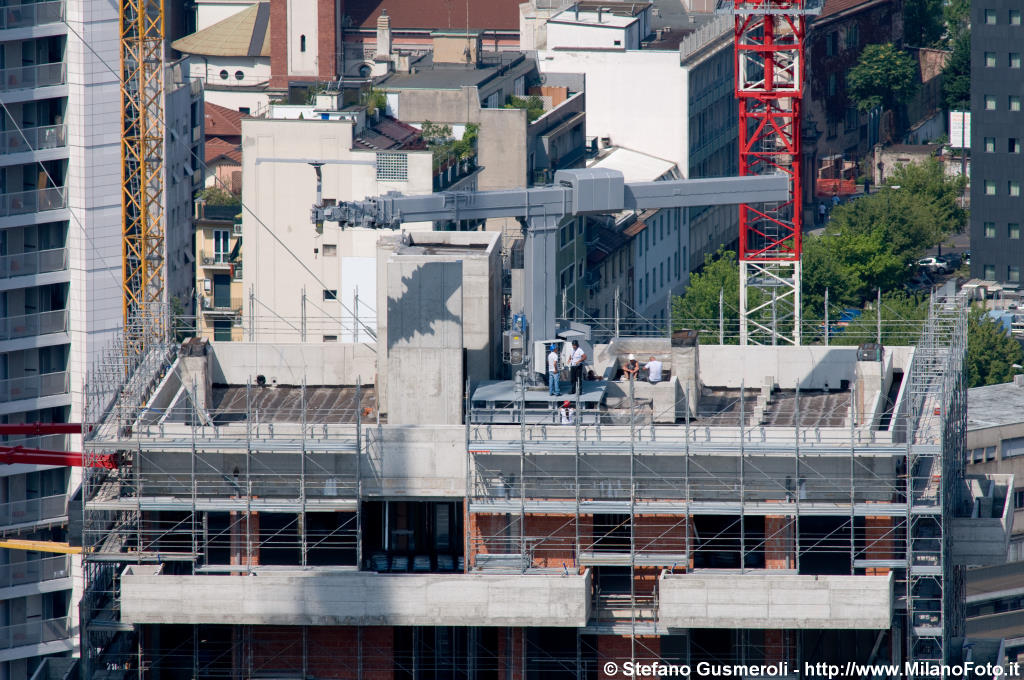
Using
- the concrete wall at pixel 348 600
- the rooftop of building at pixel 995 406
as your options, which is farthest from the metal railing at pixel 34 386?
the rooftop of building at pixel 995 406

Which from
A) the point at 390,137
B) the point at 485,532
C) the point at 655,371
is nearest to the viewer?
the point at 485,532

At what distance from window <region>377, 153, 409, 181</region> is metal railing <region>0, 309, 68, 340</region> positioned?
1524 inches

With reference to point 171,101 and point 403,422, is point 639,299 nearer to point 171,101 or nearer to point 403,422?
point 171,101

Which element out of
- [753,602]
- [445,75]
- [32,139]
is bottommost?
[753,602]

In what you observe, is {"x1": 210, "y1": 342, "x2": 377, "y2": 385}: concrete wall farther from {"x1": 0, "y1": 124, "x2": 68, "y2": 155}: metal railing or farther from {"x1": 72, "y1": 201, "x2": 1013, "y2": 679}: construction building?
{"x1": 0, "y1": 124, "x2": 68, "y2": 155}: metal railing

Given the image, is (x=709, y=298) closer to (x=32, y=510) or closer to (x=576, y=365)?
(x=32, y=510)

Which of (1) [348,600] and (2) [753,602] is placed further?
(1) [348,600]

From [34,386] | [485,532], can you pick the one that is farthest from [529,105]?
[485,532]

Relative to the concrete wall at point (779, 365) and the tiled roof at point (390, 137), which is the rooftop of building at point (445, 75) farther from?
the concrete wall at point (779, 365)

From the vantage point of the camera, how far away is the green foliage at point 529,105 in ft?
600

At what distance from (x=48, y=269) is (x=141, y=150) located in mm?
26975

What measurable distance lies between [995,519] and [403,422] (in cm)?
2092

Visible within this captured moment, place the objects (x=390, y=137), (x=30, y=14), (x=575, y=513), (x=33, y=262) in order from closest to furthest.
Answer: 1. (x=575, y=513)
2. (x=33, y=262)
3. (x=30, y=14)
4. (x=390, y=137)

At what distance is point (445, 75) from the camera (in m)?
179
